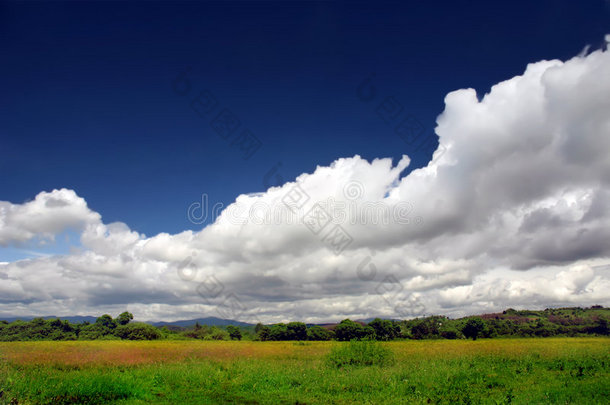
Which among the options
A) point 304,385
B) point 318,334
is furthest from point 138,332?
point 304,385

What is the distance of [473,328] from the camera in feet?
261

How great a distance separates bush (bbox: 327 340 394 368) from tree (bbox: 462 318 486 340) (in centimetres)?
6380

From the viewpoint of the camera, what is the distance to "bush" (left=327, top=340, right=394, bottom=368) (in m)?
24.6

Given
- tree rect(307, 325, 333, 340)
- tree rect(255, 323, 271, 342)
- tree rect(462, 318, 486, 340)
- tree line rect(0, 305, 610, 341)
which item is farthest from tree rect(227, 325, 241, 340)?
tree rect(462, 318, 486, 340)

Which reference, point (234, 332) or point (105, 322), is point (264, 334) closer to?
point (234, 332)

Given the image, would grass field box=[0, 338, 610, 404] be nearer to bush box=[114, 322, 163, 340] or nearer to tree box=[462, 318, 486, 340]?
bush box=[114, 322, 163, 340]

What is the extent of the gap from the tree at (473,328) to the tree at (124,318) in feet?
268

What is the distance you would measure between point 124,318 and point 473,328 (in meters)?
83.9

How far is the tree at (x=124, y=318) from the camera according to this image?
8070 cm

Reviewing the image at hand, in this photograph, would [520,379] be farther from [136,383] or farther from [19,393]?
[19,393]

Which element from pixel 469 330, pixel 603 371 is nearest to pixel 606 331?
pixel 469 330

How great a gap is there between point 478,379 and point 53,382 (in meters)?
20.6

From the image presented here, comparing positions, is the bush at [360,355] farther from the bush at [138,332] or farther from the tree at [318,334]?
the tree at [318,334]

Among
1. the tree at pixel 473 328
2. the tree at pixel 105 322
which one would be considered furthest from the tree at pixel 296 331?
the tree at pixel 105 322
